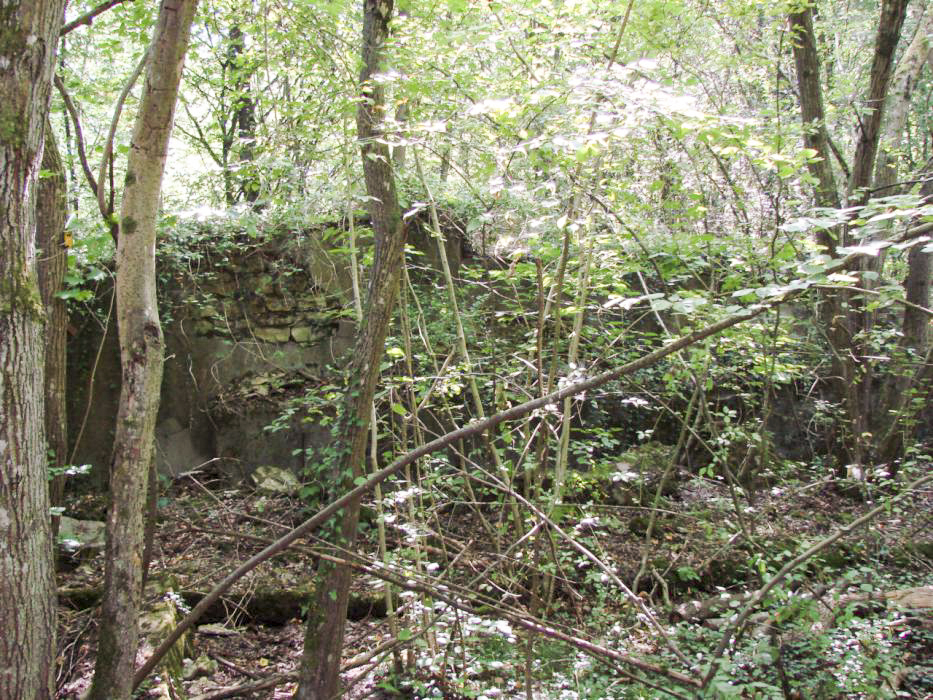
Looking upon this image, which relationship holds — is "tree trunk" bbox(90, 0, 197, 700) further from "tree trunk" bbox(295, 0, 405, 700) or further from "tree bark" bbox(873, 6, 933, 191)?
"tree bark" bbox(873, 6, 933, 191)

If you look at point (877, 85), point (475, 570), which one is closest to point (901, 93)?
point (877, 85)

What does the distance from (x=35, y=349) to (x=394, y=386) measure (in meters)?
1.85

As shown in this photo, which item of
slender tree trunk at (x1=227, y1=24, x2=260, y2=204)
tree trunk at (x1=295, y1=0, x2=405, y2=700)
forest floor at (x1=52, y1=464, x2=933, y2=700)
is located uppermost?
slender tree trunk at (x1=227, y1=24, x2=260, y2=204)

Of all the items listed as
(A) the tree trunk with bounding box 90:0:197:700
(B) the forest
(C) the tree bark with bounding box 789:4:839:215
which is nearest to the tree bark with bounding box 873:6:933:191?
(B) the forest

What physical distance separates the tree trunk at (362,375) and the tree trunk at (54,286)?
1.98 metres

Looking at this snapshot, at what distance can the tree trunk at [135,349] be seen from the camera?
2.30 meters

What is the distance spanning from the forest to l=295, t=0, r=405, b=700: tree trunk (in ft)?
0.05

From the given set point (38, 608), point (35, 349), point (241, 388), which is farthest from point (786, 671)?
point (241, 388)

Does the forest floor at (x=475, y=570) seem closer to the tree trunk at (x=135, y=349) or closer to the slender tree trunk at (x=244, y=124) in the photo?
the tree trunk at (x=135, y=349)

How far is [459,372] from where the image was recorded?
12.2 feet

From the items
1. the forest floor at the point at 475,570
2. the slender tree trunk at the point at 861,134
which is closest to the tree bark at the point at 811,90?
the slender tree trunk at the point at 861,134

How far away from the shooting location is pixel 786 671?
315 centimetres

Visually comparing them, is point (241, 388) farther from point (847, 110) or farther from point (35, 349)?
point (847, 110)

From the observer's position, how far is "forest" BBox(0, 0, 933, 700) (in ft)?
7.61
